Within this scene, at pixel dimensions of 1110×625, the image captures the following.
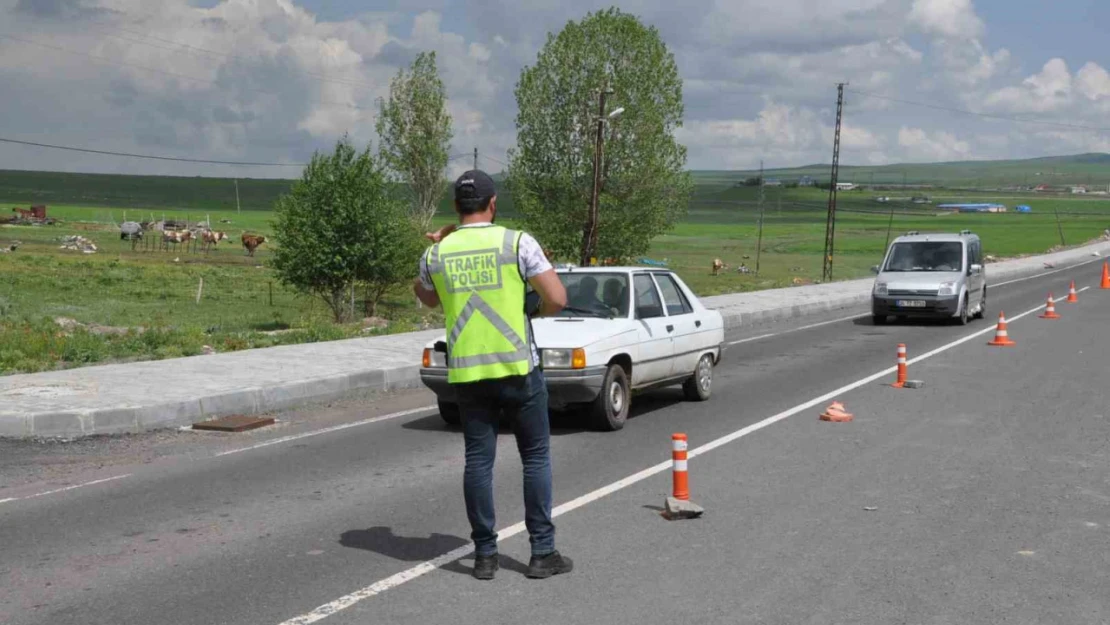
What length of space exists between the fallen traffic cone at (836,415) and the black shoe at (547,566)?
5.66 meters

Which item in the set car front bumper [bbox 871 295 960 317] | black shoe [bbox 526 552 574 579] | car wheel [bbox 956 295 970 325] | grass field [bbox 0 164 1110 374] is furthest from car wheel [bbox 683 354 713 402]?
car wheel [bbox 956 295 970 325]

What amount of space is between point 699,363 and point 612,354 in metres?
2.17

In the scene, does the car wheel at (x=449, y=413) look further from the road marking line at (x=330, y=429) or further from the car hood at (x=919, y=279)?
the car hood at (x=919, y=279)

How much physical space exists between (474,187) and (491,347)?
2.49 feet

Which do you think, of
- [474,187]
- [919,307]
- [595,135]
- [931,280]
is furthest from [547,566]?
[595,135]

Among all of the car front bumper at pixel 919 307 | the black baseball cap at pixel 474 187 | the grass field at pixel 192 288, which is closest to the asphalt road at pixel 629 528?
the black baseball cap at pixel 474 187

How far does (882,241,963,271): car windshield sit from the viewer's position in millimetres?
24719

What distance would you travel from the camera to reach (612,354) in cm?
1052

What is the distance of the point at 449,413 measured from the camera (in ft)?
35.3

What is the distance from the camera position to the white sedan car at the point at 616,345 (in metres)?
10.2

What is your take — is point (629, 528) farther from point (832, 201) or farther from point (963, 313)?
point (832, 201)

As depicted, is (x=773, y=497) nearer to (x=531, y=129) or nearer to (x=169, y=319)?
(x=169, y=319)

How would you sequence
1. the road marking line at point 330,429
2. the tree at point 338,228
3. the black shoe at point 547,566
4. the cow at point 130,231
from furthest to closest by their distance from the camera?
the cow at point 130,231, the tree at point 338,228, the road marking line at point 330,429, the black shoe at point 547,566

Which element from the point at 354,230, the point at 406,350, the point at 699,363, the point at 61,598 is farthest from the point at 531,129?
the point at 61,598
